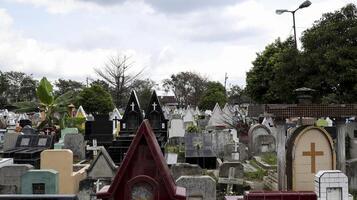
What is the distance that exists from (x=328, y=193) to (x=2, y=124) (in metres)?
28.5

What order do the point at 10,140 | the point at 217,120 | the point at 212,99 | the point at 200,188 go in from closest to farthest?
the point at 200,188 → the point at 10,140 → the point at 217,120 → the point at 212,99

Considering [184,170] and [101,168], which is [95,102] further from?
[184,170]

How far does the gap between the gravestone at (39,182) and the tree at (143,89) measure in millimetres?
45252

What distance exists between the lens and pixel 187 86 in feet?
262

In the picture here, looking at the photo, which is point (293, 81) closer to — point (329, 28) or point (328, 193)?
point (329, 28)

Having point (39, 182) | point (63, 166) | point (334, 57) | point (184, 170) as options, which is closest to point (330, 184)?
point (184, 170)

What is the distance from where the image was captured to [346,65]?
22.4 meters

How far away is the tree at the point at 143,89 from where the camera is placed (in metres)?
59.2

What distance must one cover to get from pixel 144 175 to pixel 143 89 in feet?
199

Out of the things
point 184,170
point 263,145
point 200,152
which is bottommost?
point 184,170

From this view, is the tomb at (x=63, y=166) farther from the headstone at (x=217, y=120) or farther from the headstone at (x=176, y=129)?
the headstone at (x=217, y=120)

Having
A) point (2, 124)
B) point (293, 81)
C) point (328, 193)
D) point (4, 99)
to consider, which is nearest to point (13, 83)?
point (4, 99)

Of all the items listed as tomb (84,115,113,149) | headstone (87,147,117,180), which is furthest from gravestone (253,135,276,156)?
headstone (87,147,117,180)

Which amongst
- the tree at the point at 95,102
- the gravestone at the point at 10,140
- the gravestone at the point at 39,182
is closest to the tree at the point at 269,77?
the gravestone at the point at 10,140
